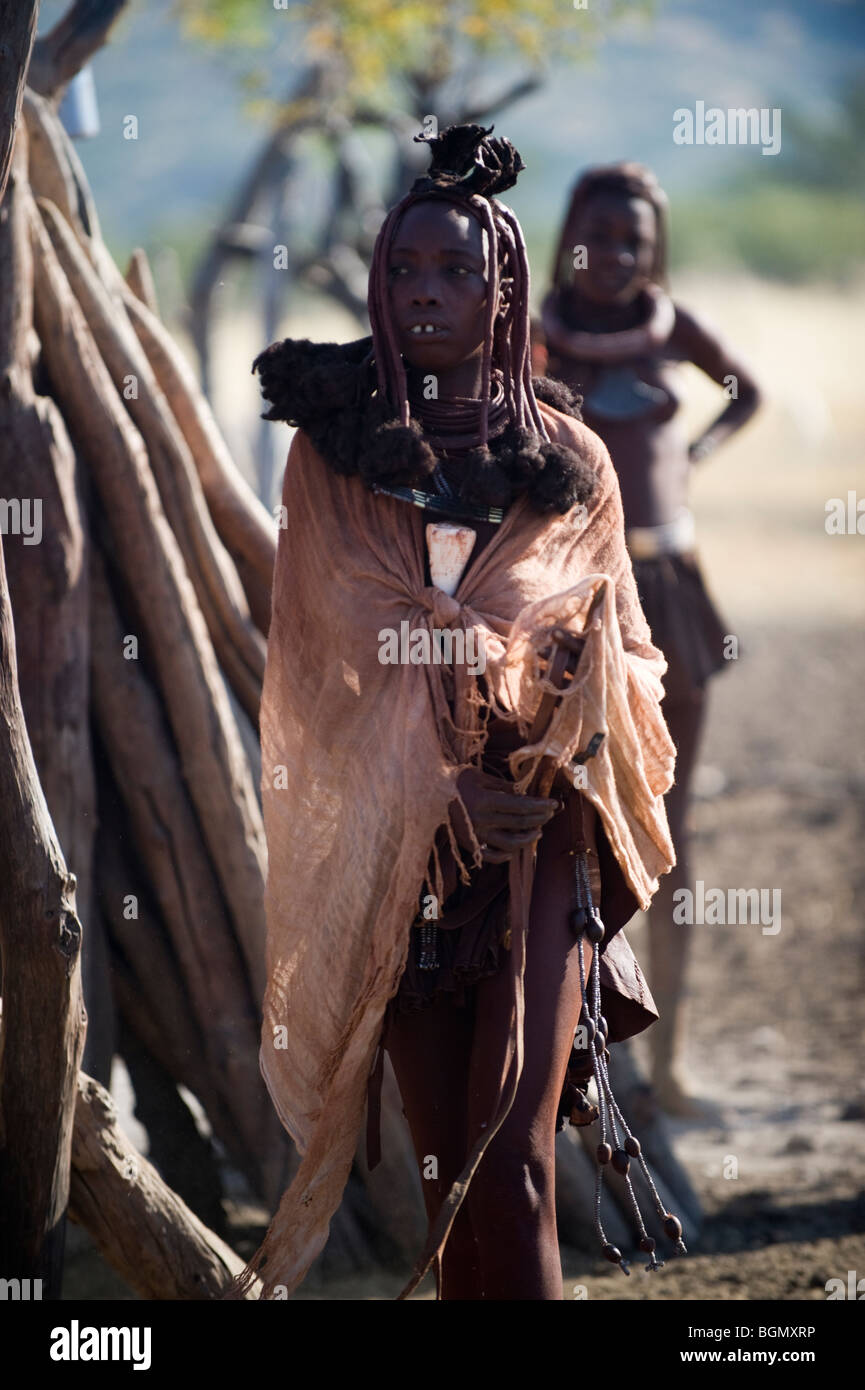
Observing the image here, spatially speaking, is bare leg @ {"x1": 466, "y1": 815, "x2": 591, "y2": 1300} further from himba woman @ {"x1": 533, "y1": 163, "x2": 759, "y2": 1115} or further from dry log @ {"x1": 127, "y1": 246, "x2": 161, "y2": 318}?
dry log @ {"x1": 127, "y1": 246, "x2": 161, "y2": 318}

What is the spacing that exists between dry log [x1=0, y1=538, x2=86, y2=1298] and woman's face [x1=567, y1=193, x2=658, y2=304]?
8.25 feet

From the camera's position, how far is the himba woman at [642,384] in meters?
4.87

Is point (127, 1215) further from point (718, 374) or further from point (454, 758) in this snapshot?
point (718, 374)

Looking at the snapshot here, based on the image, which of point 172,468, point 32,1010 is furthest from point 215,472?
point 32,1010

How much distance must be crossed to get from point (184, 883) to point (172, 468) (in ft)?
3.43

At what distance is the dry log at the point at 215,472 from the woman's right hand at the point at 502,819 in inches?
68.9

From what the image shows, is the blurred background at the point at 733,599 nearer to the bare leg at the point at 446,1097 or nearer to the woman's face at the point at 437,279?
the bare leg at the point at 446,1097

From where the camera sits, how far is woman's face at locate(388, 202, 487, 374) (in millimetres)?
2869

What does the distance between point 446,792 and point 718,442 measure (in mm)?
3023

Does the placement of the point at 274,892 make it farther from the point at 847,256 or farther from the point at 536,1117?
the point at 847,256

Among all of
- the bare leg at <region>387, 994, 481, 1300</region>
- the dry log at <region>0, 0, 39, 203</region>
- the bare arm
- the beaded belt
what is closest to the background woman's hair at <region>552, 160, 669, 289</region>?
the bare arm

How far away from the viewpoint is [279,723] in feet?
10.2

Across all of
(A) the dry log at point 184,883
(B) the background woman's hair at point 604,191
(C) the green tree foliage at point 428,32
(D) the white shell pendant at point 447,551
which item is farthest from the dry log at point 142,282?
(C) the green tree foliage at point 428,32
